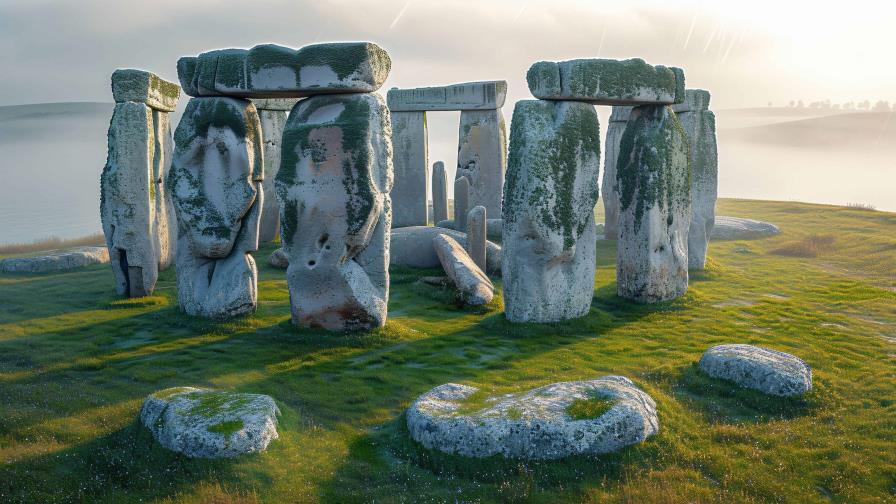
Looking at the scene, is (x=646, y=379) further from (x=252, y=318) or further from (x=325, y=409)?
(x=252, y=318)

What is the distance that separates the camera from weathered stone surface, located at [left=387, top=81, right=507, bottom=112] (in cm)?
2166

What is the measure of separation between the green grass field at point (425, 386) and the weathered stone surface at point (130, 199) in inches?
20.5

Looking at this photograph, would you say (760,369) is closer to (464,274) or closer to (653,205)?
(653,205)

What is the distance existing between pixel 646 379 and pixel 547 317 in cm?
278

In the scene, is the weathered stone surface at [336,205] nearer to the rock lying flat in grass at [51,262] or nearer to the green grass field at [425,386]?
the green grass field at [425,386]

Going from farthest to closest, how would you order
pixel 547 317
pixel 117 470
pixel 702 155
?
pixel 702 155, pixel 547 317, pixel 117 470

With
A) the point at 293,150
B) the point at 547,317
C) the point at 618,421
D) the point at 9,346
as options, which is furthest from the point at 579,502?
the point at 9,346

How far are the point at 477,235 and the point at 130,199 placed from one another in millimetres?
6743

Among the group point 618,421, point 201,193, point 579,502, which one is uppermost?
point 201,193

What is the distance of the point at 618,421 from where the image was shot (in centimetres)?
717

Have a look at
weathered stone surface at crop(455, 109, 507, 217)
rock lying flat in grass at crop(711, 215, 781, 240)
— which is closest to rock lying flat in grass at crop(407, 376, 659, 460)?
weathered stone surface at crop(455, 109, 507, 217)

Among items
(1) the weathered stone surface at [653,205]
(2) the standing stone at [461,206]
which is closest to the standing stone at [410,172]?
(2) the standing stone at [461,206]

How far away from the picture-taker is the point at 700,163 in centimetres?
1642

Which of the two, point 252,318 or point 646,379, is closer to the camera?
point 646,379
